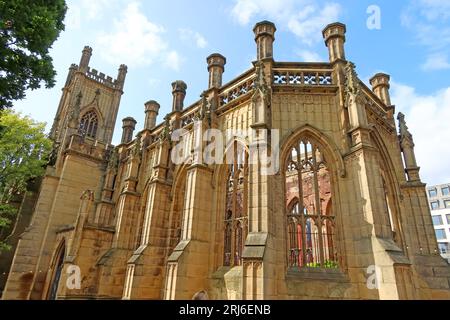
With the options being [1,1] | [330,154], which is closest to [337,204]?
[330,154]

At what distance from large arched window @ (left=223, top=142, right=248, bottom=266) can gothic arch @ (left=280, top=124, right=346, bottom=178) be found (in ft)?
5.53

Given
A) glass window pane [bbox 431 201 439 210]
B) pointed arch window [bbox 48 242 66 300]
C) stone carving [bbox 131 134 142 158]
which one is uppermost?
glass window pane [bbox 431 201 439 210]

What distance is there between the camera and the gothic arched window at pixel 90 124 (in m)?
32.5

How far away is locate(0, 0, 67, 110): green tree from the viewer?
6938mm

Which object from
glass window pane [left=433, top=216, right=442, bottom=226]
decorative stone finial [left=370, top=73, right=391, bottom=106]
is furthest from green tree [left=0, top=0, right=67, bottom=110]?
glass window pane [left=433, top=216, right=442, bottom=226]

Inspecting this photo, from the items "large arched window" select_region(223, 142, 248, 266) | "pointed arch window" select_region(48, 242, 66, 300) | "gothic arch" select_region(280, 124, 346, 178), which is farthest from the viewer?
"pointed arch window" select_region(48, 242, 66, 300)

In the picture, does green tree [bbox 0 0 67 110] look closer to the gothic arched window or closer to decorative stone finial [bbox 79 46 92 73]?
the gothic arched window

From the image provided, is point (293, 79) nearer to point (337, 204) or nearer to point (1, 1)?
point (337, 204)

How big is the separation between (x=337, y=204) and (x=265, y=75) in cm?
559

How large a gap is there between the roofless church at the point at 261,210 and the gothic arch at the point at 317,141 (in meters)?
0.04

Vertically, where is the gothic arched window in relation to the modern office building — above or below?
above

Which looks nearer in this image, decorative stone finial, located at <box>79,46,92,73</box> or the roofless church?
the roofless church

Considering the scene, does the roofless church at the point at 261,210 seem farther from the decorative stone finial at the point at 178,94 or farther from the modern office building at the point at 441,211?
the modern office building at the point at 441,211
